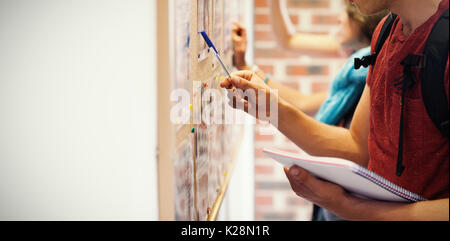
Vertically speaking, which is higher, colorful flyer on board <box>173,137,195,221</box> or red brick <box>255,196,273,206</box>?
colorful flyer on board <box>173,137,195,221</box>

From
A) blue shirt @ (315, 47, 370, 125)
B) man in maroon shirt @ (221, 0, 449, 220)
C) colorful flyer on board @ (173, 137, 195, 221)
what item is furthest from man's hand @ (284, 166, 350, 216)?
blue shirt @ (315, 47, 370, 125)

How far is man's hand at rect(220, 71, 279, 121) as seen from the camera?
0.77 metres

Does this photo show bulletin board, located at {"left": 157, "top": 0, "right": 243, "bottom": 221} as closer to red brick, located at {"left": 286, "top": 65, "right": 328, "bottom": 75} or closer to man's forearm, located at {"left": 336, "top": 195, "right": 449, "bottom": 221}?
man's forearm, located at {"left": 336, "top": 195, "right": 449, "bottom": 221}

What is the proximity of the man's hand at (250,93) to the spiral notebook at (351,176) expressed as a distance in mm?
186

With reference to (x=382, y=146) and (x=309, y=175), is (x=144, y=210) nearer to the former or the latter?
(x=309, y=175)

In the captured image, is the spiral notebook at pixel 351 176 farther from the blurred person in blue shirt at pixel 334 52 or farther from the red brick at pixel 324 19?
the red brick at pixel 324 19

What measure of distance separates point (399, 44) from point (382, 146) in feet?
0.45

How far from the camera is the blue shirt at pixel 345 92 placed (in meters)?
0.95

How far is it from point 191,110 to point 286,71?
4.22 ft

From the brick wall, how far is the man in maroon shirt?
3.86ft

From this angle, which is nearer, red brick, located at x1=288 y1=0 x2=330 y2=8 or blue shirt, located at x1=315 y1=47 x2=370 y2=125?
blue shirt, located at x1=315 y1=47 x2=370 y2=125

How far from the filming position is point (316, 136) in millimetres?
841

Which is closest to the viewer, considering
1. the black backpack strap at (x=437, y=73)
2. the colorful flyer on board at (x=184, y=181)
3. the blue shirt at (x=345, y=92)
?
the black backpack strap at (x=437, y=73)

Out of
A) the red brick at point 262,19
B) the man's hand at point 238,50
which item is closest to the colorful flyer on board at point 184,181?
the man's hand at point 238,50
